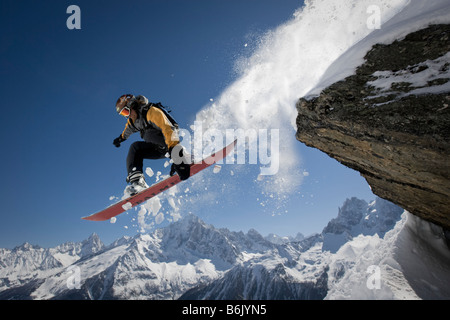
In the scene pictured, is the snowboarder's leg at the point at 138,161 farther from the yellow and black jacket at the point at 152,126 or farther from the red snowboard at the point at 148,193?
the red snowboard at the point at 148,193

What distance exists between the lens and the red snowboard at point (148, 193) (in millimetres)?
7359

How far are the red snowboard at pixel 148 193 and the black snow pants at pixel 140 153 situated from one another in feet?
3.61

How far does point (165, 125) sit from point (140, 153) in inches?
72.5

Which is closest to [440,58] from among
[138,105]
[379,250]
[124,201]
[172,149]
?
[172,149]

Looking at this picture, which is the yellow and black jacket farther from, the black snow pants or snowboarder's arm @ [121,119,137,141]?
the black snow pants

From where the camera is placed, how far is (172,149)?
4.80m

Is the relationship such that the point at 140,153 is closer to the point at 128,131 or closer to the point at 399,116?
the point at 128,131

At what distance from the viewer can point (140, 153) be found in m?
6.33

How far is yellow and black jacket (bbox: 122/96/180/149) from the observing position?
4902 mm

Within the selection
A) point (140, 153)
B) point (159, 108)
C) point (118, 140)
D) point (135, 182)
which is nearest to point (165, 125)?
point (159, 108)

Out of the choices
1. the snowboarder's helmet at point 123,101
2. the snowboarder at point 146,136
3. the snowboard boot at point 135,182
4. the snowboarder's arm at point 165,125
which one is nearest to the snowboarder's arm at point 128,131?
the snowboarder at point 146,136
